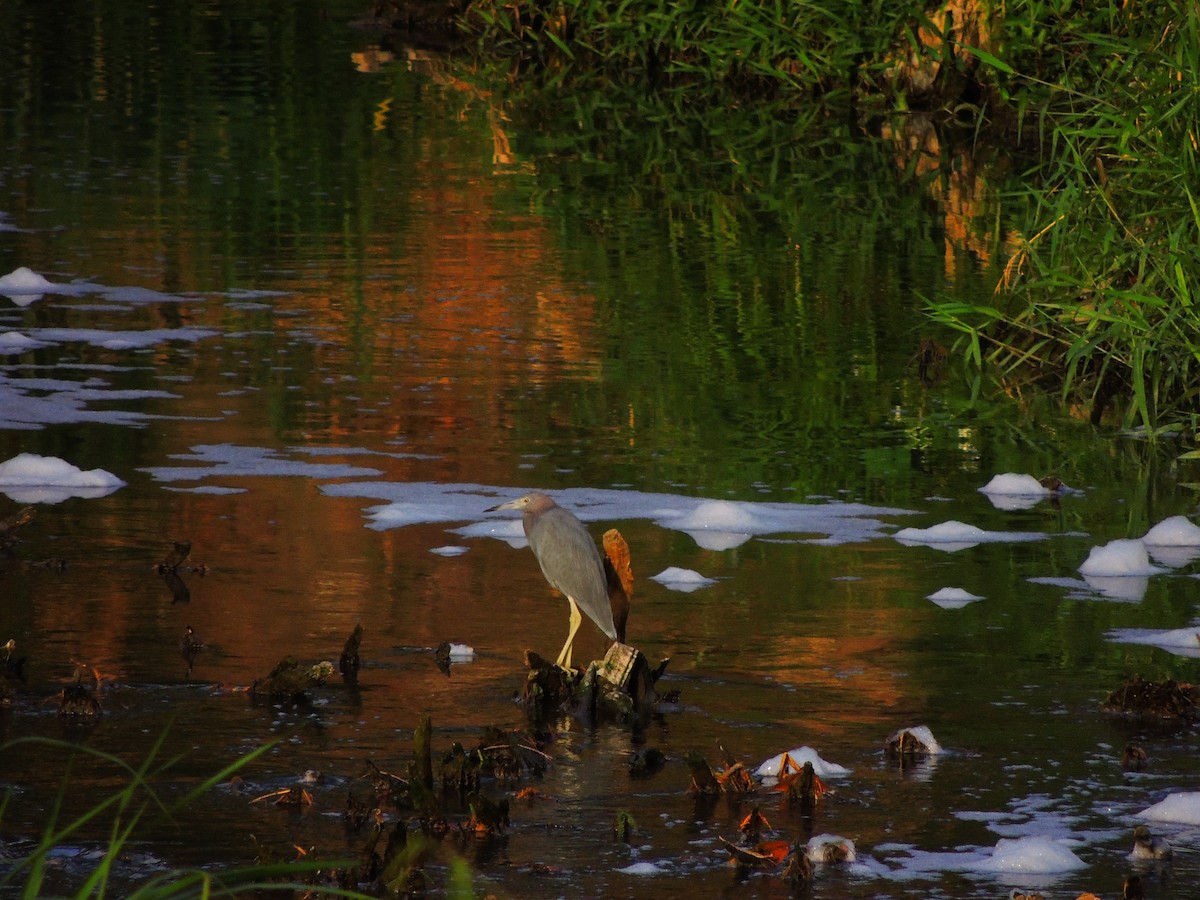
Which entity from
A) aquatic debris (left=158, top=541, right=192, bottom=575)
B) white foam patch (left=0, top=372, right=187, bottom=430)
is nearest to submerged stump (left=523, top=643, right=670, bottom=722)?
aquatic debris (left=158, top=541, right=192, bottom=575)

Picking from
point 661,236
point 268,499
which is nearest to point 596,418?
point 268,499

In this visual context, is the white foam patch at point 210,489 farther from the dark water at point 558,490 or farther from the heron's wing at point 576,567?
the heron's wing at point 576,567

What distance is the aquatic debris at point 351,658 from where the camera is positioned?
6.69 metres

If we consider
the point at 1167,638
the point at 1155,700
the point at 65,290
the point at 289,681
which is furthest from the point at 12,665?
the point at 65,290

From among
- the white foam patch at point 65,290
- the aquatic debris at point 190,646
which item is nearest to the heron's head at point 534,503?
the aquatic debris at point 190,646

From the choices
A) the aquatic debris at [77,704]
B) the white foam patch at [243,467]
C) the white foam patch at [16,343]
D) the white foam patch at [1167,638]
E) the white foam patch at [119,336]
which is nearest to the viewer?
the aquatic debris at [77,704]

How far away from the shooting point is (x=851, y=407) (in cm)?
1086

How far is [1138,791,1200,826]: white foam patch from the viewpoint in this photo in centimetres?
568

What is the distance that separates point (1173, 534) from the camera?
28.0ft

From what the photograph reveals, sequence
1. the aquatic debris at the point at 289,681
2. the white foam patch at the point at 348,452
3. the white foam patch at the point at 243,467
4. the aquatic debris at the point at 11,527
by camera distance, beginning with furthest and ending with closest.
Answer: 1. the white foam patch at the point at 348,452
2. the white foam patch at the point at 243,467
3. the aquatic debris at the point at 11,527
4. the aquatic debris at the point at 289,681

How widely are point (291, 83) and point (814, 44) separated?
18.8ft

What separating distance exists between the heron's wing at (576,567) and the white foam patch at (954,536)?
191cm

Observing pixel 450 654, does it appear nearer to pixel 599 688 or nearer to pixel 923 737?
pixel 599 688

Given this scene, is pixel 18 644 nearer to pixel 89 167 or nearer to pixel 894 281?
pixel 894 281
